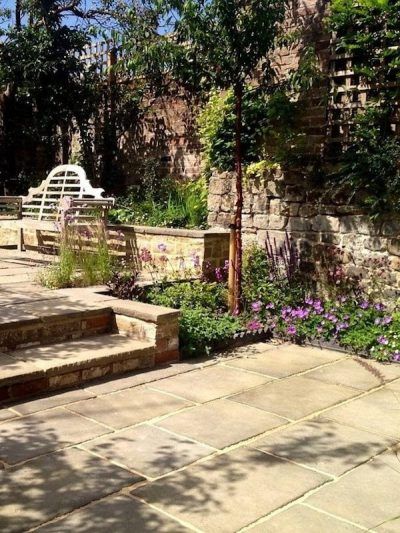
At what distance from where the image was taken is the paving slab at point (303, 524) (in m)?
2.20

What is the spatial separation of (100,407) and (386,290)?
2.74 m

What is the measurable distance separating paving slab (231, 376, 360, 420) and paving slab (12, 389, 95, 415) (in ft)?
2.99

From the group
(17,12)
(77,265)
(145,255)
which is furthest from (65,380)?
(17,12)

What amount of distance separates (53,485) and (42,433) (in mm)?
564

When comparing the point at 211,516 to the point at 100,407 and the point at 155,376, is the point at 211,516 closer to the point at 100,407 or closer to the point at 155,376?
the point at 100,407

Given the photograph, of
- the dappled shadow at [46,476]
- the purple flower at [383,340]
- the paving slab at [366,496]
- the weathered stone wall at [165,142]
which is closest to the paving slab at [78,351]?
the dappled shadow at [46,476]

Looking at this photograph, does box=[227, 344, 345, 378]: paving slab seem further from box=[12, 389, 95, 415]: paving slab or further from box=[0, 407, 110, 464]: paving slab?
box=[0, 407, 110, 464]: paving slab

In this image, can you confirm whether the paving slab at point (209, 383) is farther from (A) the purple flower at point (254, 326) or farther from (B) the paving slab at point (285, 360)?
(A) the purple flower at point (254, 326)

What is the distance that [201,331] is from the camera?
4637mm

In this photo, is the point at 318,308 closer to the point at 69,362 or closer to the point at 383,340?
the point at 383,340

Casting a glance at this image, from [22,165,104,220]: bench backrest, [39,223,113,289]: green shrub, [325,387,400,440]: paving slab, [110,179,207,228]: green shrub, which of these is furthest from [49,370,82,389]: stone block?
[22,165,104,220]: bench backrest

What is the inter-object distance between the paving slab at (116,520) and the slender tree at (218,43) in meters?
3.10

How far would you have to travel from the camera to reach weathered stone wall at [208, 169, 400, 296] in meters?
5.08

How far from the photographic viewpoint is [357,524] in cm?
224
